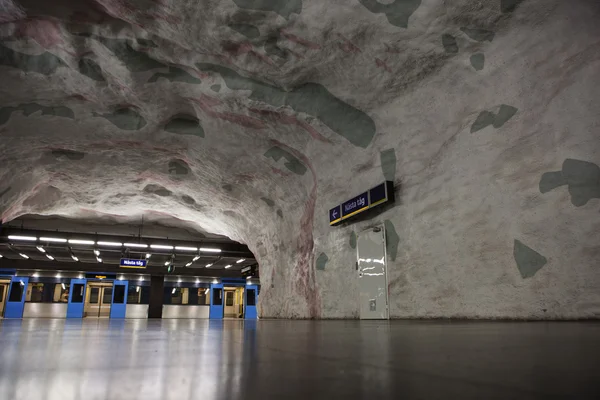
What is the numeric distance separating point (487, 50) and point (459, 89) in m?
0.58

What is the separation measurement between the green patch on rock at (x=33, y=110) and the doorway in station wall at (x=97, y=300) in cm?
1797

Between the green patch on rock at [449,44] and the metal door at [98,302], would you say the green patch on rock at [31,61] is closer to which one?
the green patch on rock at [449,44]

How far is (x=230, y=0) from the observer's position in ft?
17.7

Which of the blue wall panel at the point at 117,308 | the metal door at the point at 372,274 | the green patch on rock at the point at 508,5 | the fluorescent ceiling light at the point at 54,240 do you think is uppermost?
the green patch on rock at the point at 508,5

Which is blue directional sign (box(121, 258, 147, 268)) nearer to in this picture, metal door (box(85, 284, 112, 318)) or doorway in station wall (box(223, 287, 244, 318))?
metal door (box(85, 284, 112, 318))

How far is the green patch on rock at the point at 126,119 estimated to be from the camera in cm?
846

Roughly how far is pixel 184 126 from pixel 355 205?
4.45 m

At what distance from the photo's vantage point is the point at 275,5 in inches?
213

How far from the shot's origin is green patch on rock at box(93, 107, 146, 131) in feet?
27.8

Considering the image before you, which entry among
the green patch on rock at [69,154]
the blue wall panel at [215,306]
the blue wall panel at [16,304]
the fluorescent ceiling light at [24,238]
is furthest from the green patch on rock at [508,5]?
the blue wall panel at [16,304]

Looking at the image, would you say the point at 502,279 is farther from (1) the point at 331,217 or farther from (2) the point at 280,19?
(2) the point at 280,19

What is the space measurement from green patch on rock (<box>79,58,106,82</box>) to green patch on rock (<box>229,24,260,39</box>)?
301 centimetres

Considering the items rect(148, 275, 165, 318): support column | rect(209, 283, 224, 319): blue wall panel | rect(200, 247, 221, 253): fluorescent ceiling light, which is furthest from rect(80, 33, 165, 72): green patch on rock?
rect(209, 283, 224, 319): blue wall panel

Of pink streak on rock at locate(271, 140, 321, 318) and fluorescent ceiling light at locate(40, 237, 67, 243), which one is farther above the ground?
fluorescent ceiling light at locate(40, 237, 67, 243)
